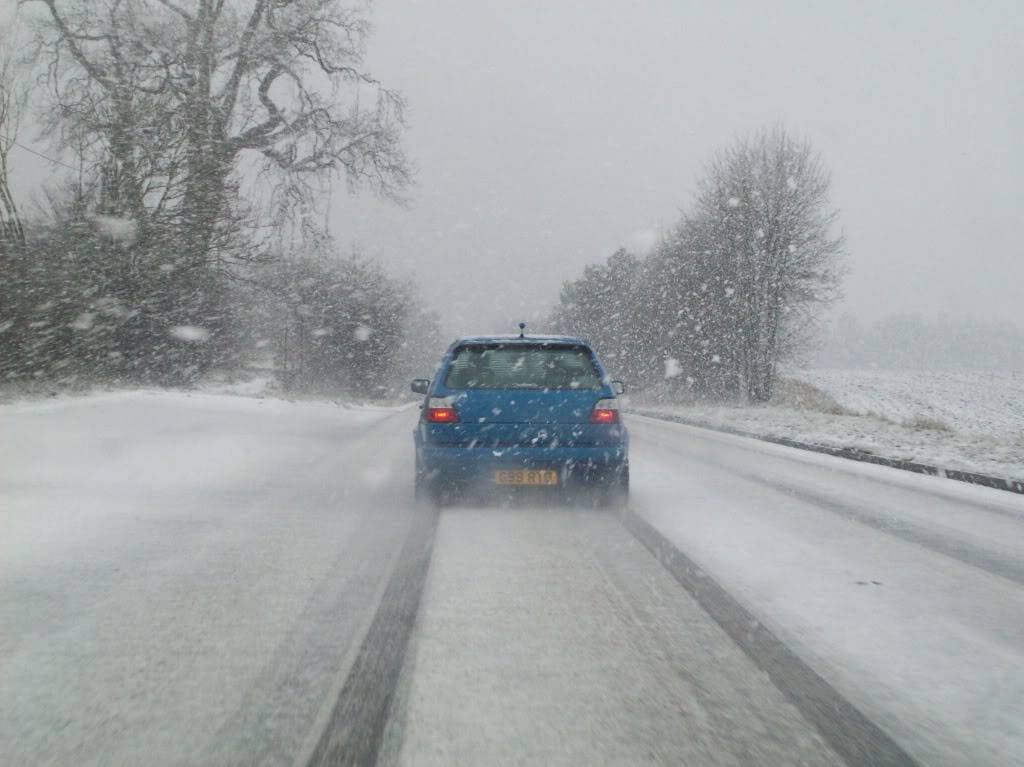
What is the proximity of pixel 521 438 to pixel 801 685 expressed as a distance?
3716 mm

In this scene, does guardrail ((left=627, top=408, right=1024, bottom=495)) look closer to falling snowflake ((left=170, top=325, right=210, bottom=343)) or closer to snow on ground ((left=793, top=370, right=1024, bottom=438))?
snow on ground ((left=793, top=370, right=1024, bottom=438))

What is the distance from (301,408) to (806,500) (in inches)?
516

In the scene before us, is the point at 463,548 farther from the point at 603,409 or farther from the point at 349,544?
the point at 603,409

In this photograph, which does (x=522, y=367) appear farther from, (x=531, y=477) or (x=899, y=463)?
(x=899, y=463)

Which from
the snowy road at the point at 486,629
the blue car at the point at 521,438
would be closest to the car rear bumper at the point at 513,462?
the blue car at the point at 521,438

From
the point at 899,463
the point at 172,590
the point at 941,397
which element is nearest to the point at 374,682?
the point at 172,590

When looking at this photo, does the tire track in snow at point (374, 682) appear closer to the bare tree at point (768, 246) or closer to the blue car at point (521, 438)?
the blue car at point (521, 438)

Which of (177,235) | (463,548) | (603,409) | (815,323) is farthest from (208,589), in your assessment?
(815,323)

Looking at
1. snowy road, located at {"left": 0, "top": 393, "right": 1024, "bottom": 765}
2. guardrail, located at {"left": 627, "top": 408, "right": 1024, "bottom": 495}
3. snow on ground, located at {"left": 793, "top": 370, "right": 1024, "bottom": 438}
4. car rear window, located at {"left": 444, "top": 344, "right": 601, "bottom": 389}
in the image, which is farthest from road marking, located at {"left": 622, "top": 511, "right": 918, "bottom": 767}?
snow on ground, located at {"left": 793, "top": 370, "right": 1024, "bottom": 438}

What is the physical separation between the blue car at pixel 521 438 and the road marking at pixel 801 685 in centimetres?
198

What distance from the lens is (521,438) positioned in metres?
6.28

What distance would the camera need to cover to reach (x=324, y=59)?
19.0 m

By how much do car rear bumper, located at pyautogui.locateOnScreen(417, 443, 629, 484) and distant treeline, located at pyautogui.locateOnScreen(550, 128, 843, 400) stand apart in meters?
24.5

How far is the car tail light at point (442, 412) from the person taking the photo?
6.30 metres
